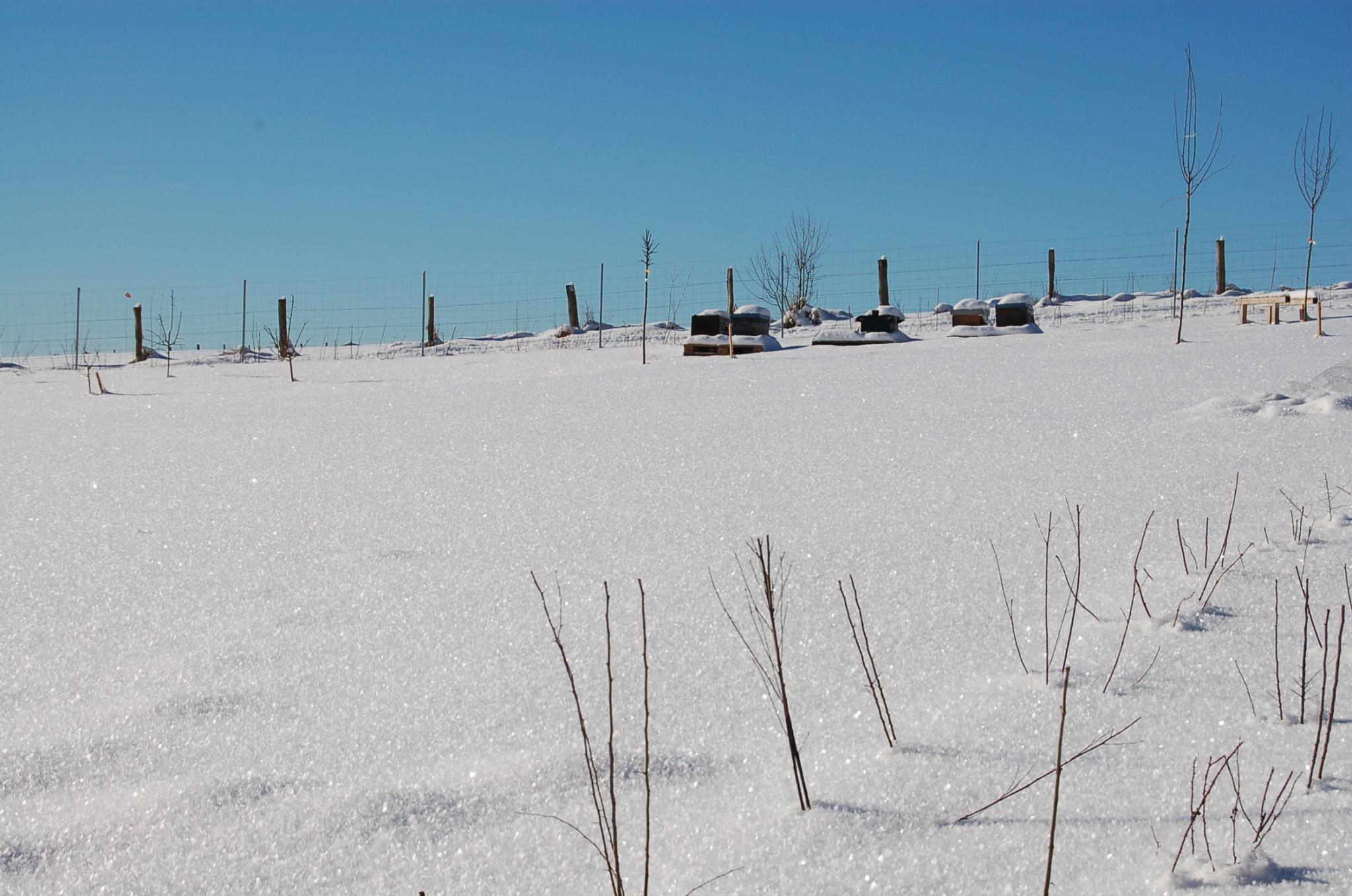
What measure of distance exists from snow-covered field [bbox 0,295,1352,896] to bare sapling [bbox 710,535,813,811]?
43 mm

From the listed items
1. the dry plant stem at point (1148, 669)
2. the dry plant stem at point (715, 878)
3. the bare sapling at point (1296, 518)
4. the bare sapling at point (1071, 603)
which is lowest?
the dry plant stem at point (715, 878)

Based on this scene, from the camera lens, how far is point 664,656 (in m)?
2.30

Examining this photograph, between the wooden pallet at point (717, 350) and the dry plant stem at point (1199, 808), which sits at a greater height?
the wooden pallet at point (717, 350)

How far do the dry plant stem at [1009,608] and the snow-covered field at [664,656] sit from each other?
0.10ft

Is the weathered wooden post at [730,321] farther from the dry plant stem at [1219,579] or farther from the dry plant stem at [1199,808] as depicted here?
the dry plant stem at [1199,808]

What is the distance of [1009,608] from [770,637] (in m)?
0.54

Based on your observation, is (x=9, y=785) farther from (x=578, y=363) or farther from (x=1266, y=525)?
(x=578, y=363)

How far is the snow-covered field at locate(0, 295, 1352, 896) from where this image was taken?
163 cm

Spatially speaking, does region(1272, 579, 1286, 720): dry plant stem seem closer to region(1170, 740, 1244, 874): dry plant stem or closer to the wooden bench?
region(1170, 740, 1244, 874): dry plant stem

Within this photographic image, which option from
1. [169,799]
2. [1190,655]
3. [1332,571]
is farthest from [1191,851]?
[169,799]

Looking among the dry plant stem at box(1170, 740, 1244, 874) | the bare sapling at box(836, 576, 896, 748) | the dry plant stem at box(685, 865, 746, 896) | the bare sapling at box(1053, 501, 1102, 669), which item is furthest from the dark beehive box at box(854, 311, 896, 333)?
the dry plant stem at box(685, 865, 746, 896)

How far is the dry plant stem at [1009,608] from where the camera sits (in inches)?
83.7

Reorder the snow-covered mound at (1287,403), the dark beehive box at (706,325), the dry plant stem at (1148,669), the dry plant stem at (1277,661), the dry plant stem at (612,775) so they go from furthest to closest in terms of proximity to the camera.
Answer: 1. the dark beehive box at (706,325)
2. the snow-covered mound at (1287,403)
3. the dry plant stem at (1148,669)
4. the dry plant stem at (1277,661)
5. the dry plant stem at (612,775)

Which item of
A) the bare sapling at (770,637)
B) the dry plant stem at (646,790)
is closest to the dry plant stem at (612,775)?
the dry plant stem at (646,790)
